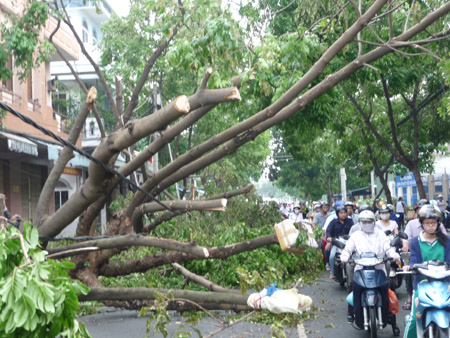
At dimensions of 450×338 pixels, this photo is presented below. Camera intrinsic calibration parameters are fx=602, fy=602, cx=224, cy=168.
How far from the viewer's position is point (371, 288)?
→ 24.8 ft

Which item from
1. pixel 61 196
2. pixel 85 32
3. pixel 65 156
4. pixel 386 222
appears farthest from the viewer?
pixel 85 32

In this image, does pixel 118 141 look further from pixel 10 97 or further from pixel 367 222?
pixel 10 97

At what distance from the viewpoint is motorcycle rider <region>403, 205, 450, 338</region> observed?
22.2 ft

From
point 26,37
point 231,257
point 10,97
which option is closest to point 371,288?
point 231,257

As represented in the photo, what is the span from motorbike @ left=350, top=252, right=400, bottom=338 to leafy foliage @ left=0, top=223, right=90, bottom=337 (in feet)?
17.0

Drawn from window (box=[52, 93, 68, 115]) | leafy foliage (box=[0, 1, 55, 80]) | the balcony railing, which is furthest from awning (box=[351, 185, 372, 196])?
leafy foliage (box=[0, 1, 55, 80])

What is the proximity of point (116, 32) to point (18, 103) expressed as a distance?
20.0 ft

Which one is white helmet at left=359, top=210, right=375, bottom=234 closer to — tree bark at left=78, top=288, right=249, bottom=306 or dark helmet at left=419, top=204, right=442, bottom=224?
dark helmet at left=419, top=204, right=442, bottom=224

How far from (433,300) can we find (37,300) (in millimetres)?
4601

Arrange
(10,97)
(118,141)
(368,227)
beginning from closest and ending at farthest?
(118,141), (368,227), (10,97)

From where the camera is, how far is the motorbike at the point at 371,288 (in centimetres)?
752

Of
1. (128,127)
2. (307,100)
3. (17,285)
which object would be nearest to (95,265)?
(128,127)

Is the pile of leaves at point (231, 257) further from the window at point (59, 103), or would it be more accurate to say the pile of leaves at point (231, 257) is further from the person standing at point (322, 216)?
the window at point (59, 103)

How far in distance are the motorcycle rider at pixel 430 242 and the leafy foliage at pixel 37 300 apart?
4.78 m
